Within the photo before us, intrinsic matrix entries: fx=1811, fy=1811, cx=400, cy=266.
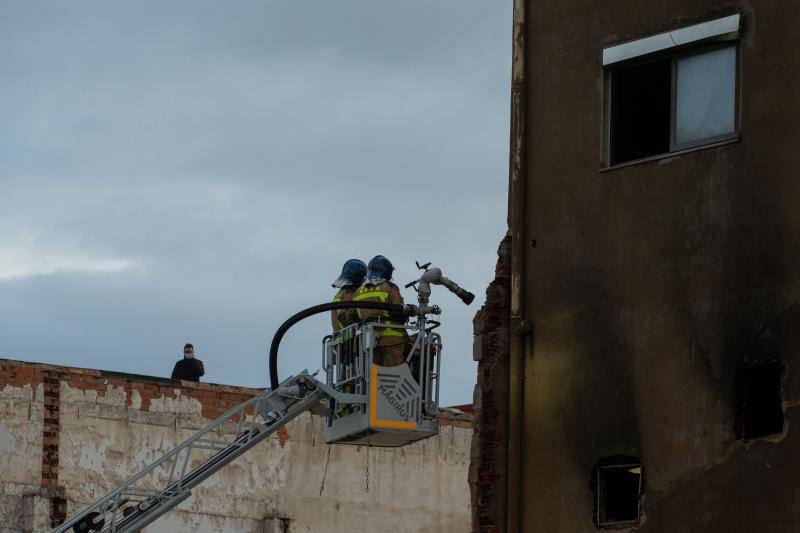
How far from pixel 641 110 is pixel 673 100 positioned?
1.48 ft

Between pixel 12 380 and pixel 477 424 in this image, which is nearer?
pixel 477 424

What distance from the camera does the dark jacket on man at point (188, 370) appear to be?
3061 cm

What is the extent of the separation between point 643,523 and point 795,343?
2.11 metres

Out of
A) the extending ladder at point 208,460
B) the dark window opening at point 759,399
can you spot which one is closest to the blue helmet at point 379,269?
the extending ladder at point 208,460

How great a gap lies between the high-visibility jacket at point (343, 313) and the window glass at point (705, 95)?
16.3 ft

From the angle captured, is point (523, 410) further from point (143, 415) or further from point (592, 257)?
point (143, 415)

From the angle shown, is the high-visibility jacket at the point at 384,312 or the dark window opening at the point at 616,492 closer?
the dark window opening at the point at 616,492

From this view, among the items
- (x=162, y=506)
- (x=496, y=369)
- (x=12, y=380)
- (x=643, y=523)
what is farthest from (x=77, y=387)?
(x=643, y=523)

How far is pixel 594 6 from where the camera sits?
17.3 meters

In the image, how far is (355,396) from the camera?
1941cm

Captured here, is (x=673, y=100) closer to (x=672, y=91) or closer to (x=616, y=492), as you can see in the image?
(x=672, y=91)

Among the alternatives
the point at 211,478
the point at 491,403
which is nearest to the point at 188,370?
the point at 211,478

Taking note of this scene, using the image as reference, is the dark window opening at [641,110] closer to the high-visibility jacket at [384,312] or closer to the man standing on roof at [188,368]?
the high-visibility jacket at [384,312]

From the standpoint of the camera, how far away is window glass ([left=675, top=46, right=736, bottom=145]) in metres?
16.2
